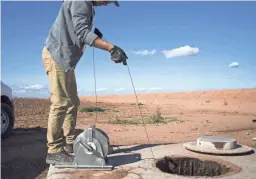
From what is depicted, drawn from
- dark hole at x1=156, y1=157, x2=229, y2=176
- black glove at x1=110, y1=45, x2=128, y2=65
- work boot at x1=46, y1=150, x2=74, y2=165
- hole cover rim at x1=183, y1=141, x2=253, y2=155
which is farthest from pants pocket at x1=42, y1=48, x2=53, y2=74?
hole cover rim at x1=183, y1=141, x2=253, y2=155

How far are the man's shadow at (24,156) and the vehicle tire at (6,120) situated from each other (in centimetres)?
16

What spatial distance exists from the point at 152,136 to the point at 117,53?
510 cm

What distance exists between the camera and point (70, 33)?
3848 millimetres

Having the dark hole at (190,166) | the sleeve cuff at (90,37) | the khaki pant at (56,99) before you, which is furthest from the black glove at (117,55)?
the dark hole at (190,166)

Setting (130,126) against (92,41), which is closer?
(92,41)

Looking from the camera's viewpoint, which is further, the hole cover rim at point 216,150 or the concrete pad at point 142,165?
the hole cover rim at point 216,150

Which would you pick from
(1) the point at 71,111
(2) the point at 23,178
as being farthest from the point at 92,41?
(2) the point at 23,178

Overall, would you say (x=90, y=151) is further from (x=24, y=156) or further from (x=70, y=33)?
(x=24, y=156)

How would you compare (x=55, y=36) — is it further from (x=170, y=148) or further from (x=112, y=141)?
(x=112, y=141)

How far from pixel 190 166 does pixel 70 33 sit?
88.5 inches

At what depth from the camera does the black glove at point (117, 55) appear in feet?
11.7

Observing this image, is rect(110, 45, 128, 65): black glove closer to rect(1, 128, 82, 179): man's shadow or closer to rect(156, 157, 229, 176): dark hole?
rect(156, 157, 229, 176): dark hole

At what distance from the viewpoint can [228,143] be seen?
4457 mm

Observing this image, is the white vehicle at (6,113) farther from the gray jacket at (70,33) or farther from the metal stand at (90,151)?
the metal stand at (90,151)
